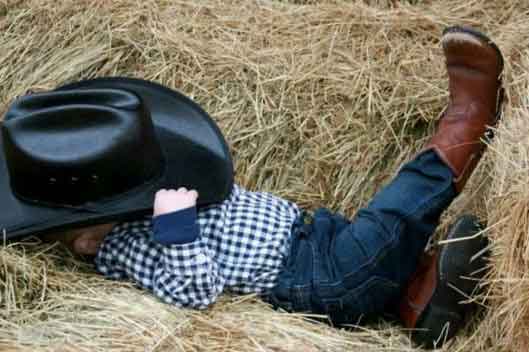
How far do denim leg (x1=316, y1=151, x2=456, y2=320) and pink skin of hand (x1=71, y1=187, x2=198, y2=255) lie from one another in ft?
1.51

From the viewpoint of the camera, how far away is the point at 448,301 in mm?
2398

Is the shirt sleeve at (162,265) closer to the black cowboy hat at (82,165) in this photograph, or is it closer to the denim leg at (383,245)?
the black cowboy hat at (82,165)

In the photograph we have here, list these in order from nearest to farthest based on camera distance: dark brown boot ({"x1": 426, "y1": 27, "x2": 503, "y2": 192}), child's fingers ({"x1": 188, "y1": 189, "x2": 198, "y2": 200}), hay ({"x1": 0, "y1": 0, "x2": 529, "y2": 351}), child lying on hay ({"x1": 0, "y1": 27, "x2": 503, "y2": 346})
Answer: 1. hay ({"x1": 0, "y1": 0, "x2": 529, "y2": 351})
2. child lying on hay ({"x1": 0, "y1": 27, "x2": 503, "y2": 346})
3. child's fingers ({"x1": 188, "y1": 189, "x2": 198, "y2": 200})
4. dark brown boot ({"x1": 426, "y1": 27, "x2": 503, "y2": 192})

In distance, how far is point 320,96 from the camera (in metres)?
3.09

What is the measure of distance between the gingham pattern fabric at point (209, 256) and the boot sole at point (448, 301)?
46cm

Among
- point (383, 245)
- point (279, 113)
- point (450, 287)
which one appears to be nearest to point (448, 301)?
point (450, 287)

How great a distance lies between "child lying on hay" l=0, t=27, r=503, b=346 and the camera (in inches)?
91.8

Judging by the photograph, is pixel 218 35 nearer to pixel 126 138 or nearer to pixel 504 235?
pixel 126 138

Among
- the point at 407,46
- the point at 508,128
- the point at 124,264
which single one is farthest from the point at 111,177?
the point at 407,46

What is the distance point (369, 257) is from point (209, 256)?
462 mm

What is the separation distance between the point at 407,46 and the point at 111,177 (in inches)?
54.8

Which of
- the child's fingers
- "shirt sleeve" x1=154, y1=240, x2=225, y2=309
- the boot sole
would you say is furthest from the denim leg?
the child's fingers

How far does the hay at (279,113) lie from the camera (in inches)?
86.4

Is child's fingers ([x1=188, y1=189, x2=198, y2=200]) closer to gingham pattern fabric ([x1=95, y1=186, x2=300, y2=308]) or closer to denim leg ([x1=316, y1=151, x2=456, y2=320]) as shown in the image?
gingham pattern fabric ([x1=95, y1=186, x2=300, y2=308])
